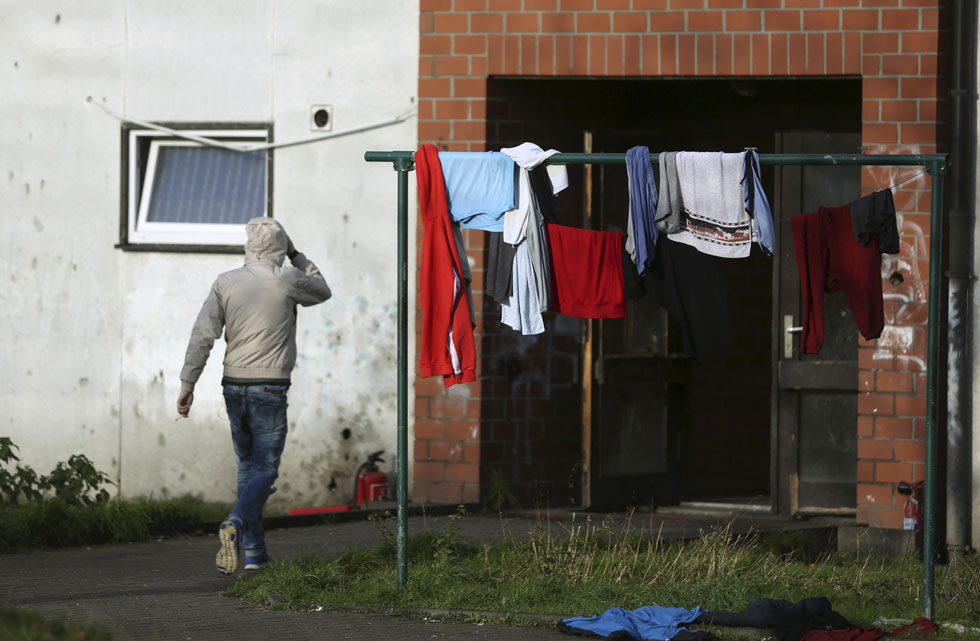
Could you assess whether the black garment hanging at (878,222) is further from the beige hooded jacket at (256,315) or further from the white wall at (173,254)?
the white wall at (173,254)

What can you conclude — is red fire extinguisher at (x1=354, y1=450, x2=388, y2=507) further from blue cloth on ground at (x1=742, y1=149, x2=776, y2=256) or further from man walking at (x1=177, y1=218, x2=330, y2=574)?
blue cloth on ground at (x1=742, y1=149, x2=776, y2=256)

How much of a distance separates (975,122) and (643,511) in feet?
12.0

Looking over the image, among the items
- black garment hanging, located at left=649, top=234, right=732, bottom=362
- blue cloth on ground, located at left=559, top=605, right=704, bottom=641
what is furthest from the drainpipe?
blue cloth on ground, located at left=559, top=605, right=704, bottom=641

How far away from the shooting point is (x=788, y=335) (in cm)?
1074

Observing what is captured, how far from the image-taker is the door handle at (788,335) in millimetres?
10727

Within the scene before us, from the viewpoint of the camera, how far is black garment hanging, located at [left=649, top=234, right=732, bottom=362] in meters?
7.77

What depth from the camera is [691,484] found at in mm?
11562

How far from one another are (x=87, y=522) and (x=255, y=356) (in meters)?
2.12

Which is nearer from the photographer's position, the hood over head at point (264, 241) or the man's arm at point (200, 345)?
the man's arm at point (200, 345)

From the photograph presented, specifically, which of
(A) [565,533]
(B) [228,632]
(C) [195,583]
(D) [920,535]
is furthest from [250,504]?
(D) [920,535]

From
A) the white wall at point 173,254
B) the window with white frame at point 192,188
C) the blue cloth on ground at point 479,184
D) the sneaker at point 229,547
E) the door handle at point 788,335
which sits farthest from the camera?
the window with white frame at point 192,188

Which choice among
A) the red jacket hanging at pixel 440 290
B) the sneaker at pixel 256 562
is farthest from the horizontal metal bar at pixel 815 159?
the sneaker at pixel 256 562

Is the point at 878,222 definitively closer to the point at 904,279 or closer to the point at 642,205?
the point at 642,205

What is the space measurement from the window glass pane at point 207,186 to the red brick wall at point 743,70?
4.66 feet
